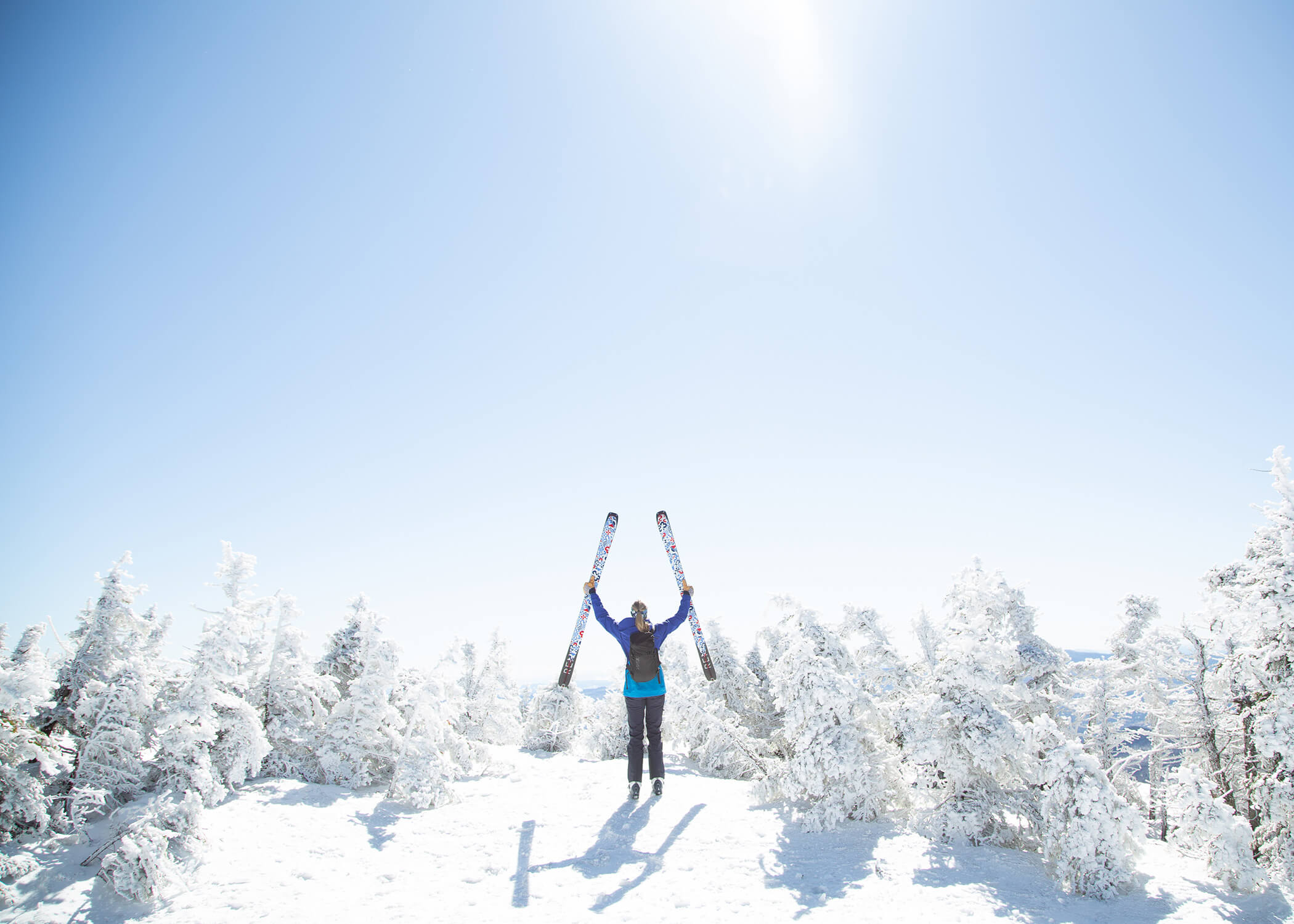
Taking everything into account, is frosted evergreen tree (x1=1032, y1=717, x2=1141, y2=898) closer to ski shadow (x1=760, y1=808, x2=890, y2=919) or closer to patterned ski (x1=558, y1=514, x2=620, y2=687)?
ski shadow (x1=760, y1=808, x2=890, y2=919)

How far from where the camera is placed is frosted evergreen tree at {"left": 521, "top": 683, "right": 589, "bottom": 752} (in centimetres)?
2034

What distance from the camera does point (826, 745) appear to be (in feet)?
30.2

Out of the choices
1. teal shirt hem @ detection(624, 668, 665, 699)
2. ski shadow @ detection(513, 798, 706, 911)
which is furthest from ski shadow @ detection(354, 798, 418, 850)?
teal shirt hem @ detection(624, 668, 665, 699)

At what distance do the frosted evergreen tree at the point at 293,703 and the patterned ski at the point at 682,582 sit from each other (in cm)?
839

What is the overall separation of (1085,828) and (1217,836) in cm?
183

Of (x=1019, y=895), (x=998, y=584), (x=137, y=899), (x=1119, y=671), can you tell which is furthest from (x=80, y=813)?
(x=1119, y=671)

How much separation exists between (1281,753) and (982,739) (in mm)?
4000

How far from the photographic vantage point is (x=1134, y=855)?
22.1ft

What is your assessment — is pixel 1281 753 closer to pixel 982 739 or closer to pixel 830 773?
pixel 982 739

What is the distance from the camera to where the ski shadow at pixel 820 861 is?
6.50 meters

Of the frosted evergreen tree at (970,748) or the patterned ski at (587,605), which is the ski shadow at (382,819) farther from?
the frosted evergreen tree at (970,748)

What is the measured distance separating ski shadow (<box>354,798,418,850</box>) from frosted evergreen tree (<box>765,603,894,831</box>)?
21.2ft

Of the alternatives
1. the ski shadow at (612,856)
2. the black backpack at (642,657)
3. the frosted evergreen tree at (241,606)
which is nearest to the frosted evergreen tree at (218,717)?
the frosted evergreen tree at (241,606)

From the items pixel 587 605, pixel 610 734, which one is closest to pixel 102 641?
pixel 587 605
